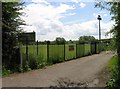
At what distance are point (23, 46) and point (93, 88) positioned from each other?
29.0 ft

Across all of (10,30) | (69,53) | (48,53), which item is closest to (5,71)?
(10,30)

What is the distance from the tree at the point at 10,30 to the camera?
18.6 m

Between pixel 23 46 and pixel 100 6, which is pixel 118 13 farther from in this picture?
pixel 23 46

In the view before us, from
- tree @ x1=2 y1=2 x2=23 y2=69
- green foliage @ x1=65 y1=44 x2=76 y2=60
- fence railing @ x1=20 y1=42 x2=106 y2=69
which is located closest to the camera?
tree @ x1=2 y1=2 x2=23 y2=69

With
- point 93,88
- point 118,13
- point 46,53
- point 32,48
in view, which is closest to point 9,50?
point 32,48

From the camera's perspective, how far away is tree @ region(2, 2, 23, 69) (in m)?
18.6

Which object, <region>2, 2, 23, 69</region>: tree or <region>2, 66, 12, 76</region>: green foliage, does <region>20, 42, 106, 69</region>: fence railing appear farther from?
<region>2, 66, 12, 76</region>: green foliage

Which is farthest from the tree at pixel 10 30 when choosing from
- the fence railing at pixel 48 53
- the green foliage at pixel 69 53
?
the green foliage at pixel 69 53

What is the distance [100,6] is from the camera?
37.4 feet

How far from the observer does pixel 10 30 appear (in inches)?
739

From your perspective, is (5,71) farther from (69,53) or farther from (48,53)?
(69,53)

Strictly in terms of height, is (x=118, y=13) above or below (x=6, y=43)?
above

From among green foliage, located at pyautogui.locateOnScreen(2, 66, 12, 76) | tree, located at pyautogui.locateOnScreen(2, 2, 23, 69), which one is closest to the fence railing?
tree, located at pyautogui.locateOnScreen(2, 2, 23, 69)

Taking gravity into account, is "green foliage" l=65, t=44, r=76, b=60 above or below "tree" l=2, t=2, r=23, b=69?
below
